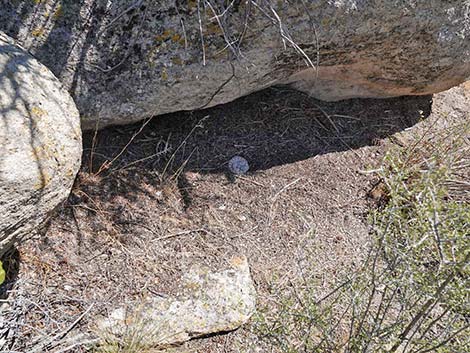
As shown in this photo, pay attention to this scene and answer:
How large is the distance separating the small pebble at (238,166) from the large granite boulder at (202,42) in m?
0.41

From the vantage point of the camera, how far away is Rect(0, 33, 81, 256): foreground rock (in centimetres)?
238

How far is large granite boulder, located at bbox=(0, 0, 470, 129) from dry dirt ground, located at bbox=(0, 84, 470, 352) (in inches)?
13.2

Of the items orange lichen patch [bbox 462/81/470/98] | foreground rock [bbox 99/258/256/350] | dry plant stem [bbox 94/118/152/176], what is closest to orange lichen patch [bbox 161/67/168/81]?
dry plant stem [bbox 94/118/152/176]

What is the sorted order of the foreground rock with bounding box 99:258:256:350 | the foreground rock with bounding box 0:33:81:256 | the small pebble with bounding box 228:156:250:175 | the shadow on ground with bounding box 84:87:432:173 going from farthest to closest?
the small pebble with bounding box 228:156:250:175 < the shadow on ground with bounding box 84:87:432:173 < the foreground rock with bounding box 99:258:256:350 < the foreground rock with bounding box 0:33:81:256

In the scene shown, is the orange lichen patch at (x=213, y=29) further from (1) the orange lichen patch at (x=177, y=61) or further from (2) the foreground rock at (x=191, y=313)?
(2) the foreground rock at (x=191, y=313)

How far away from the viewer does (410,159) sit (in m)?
3.69

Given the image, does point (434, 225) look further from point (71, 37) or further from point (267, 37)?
point (71, 37)

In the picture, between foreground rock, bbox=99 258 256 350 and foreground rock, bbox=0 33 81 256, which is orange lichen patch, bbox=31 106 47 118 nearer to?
foreground rock, bbox=0 33 81 256

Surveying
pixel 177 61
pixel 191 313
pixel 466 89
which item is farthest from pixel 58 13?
pixel 466 89

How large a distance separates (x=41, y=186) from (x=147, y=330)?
0.86m

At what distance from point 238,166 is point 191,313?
1048mm

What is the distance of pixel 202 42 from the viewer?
2994mm

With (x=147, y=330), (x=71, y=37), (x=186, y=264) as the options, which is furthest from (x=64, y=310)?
(x=71, y=37)

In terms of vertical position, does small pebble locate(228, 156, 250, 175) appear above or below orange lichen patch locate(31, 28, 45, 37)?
below
